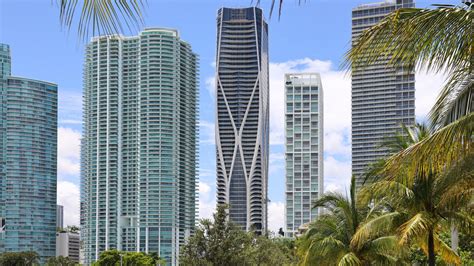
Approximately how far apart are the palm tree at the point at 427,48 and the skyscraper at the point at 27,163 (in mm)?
142770

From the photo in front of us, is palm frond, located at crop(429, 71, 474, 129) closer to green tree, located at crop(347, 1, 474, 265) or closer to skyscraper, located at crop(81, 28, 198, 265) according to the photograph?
green tree, located at crop(347, 1, 474, 265)

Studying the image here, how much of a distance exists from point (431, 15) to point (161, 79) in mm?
162818

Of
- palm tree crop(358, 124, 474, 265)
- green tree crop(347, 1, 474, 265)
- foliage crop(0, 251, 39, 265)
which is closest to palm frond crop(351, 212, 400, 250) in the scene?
palm tree crop(358, 124, 474, 265)

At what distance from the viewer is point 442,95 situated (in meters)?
7.31

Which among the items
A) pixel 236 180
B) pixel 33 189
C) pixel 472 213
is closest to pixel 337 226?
pixel 472 213

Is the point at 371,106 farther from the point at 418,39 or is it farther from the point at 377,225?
the point at 418,39

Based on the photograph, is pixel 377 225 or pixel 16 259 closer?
pixel 377 225

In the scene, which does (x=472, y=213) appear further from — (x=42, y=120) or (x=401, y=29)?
(x=42, y=120)

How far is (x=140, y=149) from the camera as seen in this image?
527 ft

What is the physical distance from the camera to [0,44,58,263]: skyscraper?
150m

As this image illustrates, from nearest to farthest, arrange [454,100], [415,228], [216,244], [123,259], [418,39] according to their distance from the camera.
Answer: [418,39]
[454,100]
[415,228]
[216,244]
[123,259]

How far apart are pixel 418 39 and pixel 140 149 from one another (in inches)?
6139

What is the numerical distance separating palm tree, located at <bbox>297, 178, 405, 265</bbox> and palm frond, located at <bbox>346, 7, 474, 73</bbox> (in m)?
14.9

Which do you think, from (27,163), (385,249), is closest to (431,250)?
(385,249)
